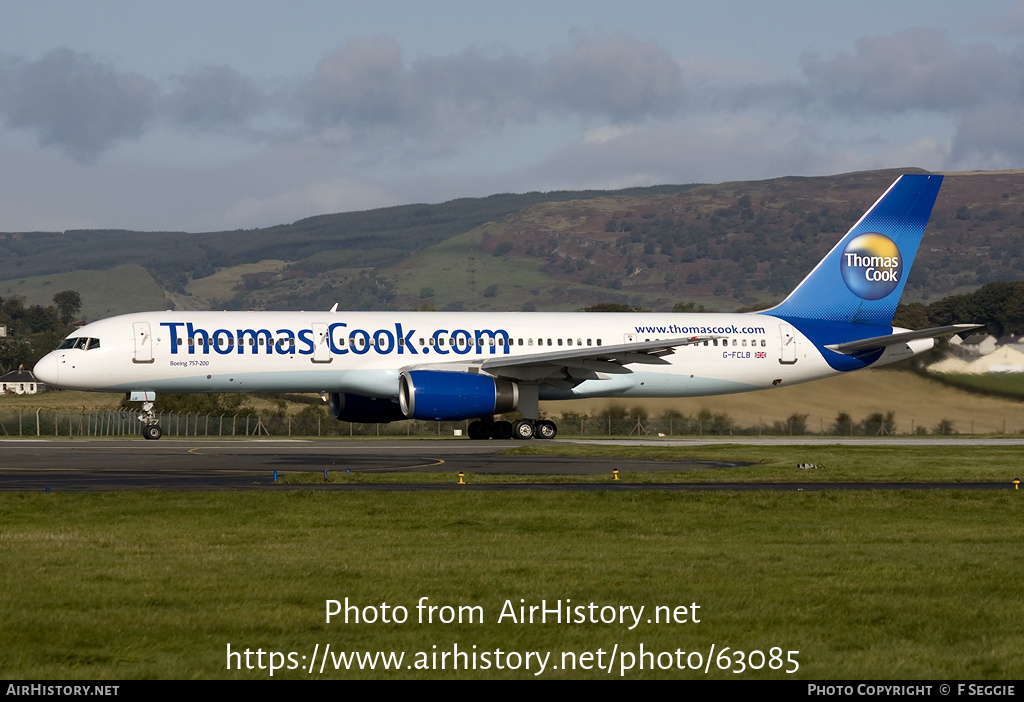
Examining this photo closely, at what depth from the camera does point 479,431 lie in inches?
1721

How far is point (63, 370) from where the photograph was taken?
131ft

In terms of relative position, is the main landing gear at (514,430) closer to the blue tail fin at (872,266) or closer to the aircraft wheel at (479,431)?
the aircraft wheel at (479,431)

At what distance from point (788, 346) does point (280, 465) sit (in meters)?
23.8

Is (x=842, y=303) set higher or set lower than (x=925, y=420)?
higher

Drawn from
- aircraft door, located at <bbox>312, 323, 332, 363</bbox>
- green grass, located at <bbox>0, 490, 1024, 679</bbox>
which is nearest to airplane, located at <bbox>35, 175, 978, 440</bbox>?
aircraft door, located at <bbox>312, 323, 332, 363</bbox>

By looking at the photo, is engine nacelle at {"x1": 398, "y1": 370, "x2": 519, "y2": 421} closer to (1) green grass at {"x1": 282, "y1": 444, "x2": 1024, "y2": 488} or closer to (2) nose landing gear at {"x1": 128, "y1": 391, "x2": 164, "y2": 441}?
(1) green grass at {"x1": 282, "y1": 444, "x2": 1024, "y2": 488}

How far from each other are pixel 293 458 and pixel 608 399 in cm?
2061

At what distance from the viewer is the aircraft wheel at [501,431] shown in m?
43.3

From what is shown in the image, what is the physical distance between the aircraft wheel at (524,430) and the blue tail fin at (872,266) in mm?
10959

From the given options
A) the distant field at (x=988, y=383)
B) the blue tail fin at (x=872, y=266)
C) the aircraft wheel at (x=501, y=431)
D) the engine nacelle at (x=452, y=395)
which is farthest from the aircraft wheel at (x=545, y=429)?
the distant field at (x=988, y=383)

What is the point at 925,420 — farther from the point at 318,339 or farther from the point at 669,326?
the point at 318,339

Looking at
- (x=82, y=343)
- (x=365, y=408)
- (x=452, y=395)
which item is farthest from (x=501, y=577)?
(x=365, y=408)

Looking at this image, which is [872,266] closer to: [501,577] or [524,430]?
[524,430]
